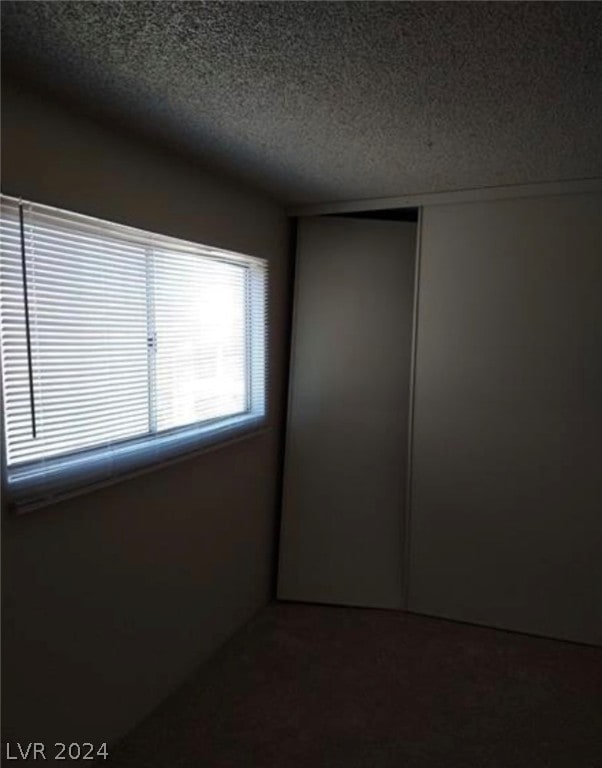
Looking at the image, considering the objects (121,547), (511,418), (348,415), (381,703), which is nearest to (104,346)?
(121,547)

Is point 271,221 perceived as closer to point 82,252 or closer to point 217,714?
point 82,252

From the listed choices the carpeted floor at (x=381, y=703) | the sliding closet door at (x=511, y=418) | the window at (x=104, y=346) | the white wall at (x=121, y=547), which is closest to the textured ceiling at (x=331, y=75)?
the white wall at (x=121, y=547)

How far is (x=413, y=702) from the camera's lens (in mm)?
2188

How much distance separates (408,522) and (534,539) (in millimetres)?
627

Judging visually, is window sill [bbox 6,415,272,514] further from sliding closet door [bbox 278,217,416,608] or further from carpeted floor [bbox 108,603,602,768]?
carpeted floor [bbox 108,603,602,768]

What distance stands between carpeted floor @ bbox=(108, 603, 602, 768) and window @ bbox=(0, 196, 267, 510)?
1.05 m

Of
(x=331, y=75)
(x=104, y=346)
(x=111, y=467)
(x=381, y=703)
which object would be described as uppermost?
(x=331, y=75)

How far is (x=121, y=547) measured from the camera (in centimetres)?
196

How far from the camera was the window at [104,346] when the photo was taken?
1544 millimetres

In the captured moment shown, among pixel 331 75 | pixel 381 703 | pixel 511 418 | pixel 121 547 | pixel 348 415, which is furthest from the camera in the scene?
pixel 348 415

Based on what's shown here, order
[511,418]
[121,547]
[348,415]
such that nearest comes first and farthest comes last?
[121,547] < [511,418] < [348,415]

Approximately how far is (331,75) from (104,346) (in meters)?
1.10

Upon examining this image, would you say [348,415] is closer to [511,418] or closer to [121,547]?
[511,418]

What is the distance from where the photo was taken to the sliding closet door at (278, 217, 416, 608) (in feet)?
9.74
